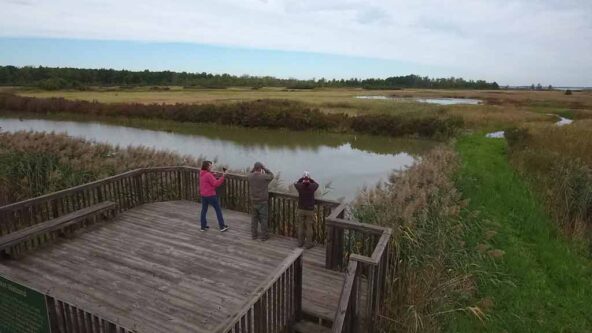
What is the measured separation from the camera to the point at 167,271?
5.73 metres

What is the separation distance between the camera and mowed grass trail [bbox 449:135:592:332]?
6.15m

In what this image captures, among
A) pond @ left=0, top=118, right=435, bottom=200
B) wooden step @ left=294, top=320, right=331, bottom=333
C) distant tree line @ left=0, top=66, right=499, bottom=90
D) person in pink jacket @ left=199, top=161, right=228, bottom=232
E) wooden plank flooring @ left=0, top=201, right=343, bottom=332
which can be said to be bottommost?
pond @ left=0, top=118, right=435, bottom=200

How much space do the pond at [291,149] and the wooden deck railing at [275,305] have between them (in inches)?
363

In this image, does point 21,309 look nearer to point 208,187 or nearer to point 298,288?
point 298,288

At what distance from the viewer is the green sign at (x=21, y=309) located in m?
3.64

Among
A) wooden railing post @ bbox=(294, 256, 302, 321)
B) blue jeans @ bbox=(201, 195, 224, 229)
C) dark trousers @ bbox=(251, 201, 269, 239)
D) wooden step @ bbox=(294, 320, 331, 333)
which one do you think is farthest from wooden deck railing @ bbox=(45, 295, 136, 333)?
blue jeans @ bbox=(201, 195, 224, 229)

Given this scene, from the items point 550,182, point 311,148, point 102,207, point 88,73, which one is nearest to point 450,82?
point 88,73

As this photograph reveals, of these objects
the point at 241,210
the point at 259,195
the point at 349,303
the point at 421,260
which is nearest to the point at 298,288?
the point at 349,303

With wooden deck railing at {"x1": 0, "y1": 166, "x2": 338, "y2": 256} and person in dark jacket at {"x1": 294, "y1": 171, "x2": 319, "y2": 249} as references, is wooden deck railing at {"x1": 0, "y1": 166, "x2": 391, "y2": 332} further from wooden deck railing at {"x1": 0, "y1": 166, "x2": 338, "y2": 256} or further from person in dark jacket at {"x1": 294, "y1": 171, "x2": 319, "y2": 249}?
person in dark jacket at {"x1": 294, "y1": 171, "x2": 319, "y2": 249}

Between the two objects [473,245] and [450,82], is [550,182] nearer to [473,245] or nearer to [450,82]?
[473,245]

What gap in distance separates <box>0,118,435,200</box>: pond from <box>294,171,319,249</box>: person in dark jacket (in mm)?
7035

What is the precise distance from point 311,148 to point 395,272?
2052cm

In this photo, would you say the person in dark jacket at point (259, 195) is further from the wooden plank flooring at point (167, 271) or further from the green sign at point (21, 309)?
the green sign at point (21, 309)

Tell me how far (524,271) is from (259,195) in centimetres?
555
